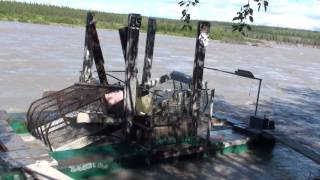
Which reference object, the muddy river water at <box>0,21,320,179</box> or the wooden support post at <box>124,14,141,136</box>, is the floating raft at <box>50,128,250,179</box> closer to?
the muddy river water at <box>0,21,320,179</box>

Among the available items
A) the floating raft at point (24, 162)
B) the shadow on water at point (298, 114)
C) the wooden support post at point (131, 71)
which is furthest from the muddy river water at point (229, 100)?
the floating raft at point (24, 162)

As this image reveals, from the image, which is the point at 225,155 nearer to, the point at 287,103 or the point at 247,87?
the point at 287,103

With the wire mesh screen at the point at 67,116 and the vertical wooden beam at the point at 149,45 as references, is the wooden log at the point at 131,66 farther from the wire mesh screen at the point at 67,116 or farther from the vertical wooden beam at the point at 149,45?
the vertical wooden beam at the point at 149,45

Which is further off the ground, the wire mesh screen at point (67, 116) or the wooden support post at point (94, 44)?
the wooden support post at point (94, 44)

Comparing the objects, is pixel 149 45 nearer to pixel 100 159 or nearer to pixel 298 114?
pixel 100 159

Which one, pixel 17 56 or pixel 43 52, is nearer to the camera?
pixel 17 56

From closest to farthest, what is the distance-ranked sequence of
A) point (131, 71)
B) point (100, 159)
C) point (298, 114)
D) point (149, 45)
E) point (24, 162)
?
point (24, 162)
point (100, 159)
point (131, 71)
point (149, 45)
point (298, 114)

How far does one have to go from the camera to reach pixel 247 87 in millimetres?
23656

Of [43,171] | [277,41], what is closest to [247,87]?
[43,171]

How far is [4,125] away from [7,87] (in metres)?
8.70

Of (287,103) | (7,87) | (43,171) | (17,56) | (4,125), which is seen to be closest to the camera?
(43,171)

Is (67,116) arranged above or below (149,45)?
below

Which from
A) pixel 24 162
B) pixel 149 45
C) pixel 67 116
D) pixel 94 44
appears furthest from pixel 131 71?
pixel 24 162

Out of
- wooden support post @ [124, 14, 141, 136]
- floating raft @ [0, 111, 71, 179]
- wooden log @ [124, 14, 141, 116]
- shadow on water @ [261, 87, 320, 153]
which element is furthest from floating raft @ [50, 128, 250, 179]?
shadow on water @ [261, 87, 320, 153]
